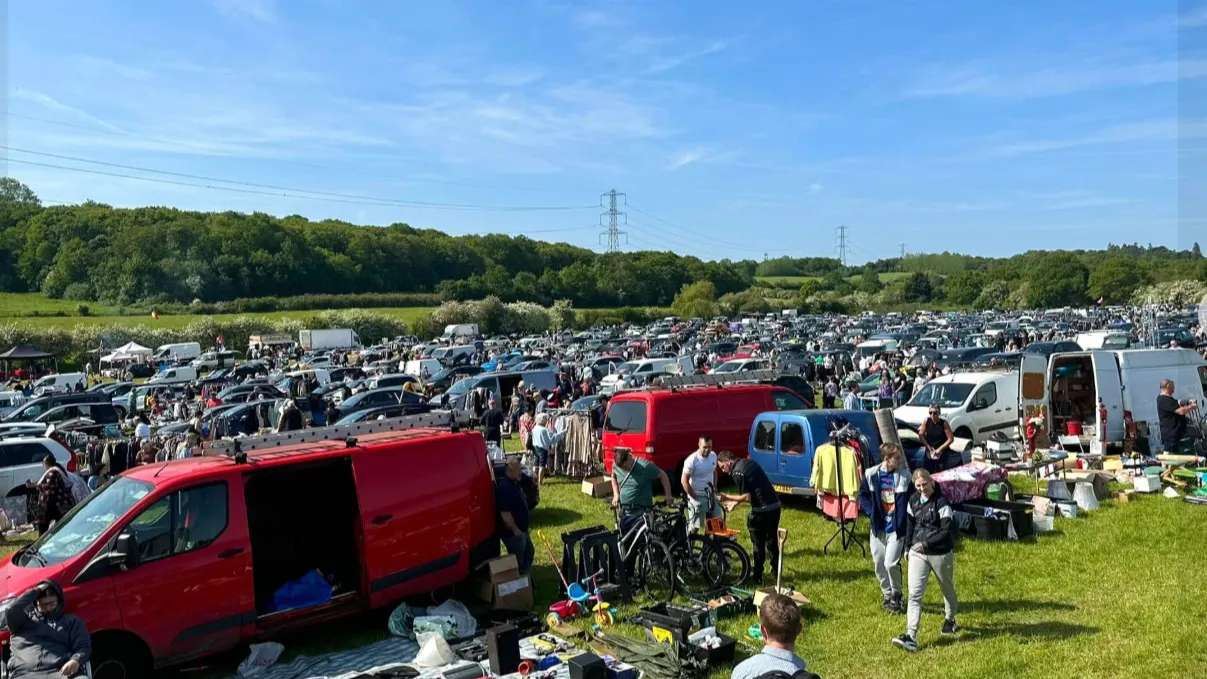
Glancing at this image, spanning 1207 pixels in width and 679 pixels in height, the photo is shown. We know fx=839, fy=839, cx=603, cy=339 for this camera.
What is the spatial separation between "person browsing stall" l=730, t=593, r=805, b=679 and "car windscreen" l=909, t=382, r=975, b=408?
14811 mm

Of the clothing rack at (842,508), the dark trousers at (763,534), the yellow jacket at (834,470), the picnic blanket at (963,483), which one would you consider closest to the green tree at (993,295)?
the picnic blanket at (963,483)

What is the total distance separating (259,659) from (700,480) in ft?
16.4

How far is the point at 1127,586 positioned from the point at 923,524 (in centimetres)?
304

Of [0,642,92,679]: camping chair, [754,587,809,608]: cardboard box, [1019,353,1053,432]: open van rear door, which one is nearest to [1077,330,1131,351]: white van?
[1019,353,1053,432]: open van rear door

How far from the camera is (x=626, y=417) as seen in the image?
14.5 meters

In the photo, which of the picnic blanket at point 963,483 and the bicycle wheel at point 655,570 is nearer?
the bicycle wheel at point 655,570

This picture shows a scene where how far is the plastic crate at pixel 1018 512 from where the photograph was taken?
10.6 meters

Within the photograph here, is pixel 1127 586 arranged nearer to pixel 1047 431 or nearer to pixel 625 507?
pixel 625 507

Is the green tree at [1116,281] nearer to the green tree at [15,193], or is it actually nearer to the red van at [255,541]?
the red van at [255,541]

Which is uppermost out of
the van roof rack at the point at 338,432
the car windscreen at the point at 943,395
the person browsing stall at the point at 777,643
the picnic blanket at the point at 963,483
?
the van roof rack at the point at 338,432

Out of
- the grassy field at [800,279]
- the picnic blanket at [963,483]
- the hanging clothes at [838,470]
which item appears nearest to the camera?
the hanging clothes at [838,470]

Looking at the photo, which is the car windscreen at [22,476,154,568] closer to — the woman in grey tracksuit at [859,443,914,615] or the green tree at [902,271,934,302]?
the woman in grey tracksuit at [859,443,914,615]

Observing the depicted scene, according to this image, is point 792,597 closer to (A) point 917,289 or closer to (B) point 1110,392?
(B) point 1110,392

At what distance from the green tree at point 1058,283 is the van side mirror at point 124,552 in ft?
426
